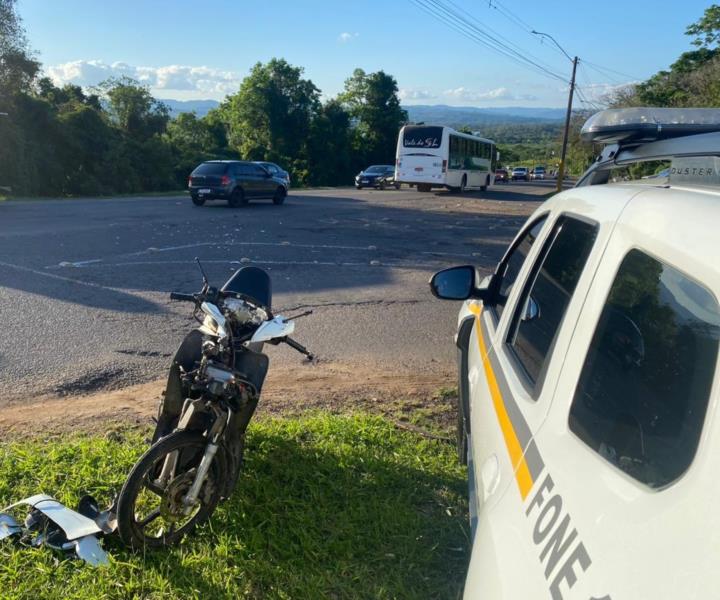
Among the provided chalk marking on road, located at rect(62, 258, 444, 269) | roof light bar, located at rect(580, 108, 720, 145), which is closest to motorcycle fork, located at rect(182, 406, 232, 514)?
roof light bar, located at rect(580, 108, 720, 145)

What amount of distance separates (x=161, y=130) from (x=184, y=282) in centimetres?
4642

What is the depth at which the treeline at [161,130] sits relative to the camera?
113 ft

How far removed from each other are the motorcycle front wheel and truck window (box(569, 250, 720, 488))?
6.77ft

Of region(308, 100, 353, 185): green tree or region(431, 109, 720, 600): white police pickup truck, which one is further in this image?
region(308, 100, 353, 185): green tree

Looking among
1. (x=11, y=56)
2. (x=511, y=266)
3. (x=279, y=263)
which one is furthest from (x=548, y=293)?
(x=11, y=56)

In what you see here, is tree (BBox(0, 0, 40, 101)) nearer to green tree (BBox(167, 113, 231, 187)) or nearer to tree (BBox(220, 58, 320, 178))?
green tree (BBox(167, 113, 231, 187))

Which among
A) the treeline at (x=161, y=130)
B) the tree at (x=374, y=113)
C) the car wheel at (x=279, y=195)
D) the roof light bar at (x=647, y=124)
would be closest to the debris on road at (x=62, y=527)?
the roof light bar at (x=647, y=124)

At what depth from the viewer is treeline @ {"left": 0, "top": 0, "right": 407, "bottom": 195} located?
113 feet

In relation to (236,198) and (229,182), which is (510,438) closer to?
(229,182)

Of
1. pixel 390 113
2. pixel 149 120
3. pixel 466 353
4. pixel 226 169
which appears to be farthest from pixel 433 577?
pixel 390 113

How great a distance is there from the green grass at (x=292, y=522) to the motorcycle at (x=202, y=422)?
0.18 meters

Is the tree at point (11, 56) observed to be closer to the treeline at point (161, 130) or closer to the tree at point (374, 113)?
the treeline at point (161, 130)

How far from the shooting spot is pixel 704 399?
1.13m

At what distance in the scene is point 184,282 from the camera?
360 inches
